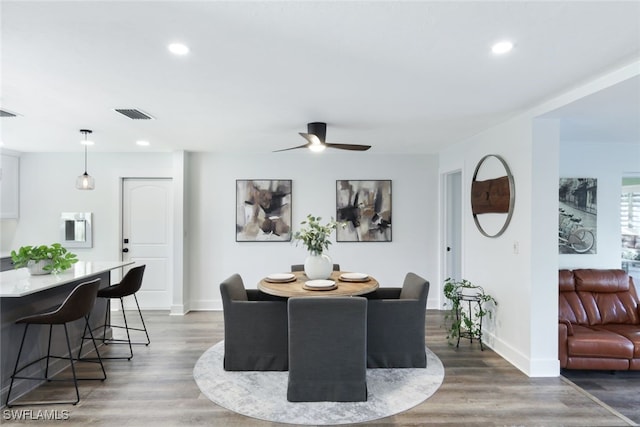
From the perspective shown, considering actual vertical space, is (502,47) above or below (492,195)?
above

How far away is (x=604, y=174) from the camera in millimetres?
4059

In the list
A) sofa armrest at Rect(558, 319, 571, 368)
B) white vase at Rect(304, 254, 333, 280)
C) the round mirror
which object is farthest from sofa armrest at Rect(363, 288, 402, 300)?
sofa armrest at Rect(558, 319, 571, 368)

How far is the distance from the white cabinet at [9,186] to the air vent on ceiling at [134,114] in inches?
117

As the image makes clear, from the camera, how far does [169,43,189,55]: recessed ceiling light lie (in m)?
1.87

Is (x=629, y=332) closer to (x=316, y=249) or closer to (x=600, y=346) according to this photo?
(x=600, y=346)

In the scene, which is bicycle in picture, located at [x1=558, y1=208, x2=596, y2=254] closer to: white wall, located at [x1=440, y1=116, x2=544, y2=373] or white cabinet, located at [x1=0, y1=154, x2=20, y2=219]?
white wall, located at [x1=440, y1=116, x2=544, y2=373]

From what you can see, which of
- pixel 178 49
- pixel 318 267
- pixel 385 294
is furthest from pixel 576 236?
pixel 178 49

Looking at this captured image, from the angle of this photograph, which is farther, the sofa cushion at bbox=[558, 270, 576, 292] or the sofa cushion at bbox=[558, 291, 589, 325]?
the sofa cushion at bbox=[558, 270, 576, 292]

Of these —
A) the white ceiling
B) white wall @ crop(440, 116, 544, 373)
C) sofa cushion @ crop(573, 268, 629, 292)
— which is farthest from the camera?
sofa cushion @ crop(573, 268, 629, 292)

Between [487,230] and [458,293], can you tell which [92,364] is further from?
[487,230]

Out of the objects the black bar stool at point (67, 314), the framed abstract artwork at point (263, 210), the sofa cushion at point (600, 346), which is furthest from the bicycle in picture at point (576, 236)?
the black bar stool at point (67, 314)

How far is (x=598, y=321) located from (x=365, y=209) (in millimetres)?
2958

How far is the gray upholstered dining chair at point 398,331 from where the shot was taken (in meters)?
3.13

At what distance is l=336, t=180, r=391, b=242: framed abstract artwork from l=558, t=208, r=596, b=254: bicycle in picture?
2.15 m
